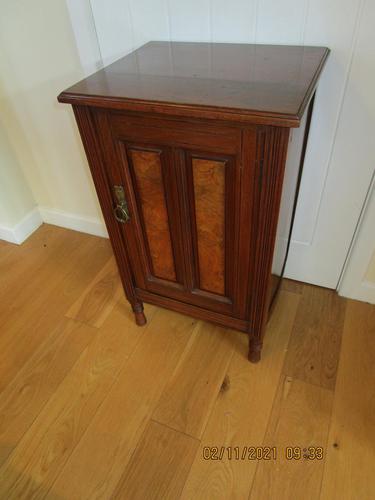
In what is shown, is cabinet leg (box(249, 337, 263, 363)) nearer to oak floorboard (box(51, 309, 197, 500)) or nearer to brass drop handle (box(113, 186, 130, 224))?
oak floorboard (box(51, 309, 197, 500))

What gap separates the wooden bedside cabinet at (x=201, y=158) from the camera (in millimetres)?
713

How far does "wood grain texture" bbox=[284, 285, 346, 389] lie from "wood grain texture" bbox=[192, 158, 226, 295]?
43cm

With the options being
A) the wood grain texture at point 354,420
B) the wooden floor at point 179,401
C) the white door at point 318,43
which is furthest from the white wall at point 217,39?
the wooden floor at point 179,401

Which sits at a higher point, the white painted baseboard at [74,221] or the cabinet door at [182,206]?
the cabinet door at [182,206]

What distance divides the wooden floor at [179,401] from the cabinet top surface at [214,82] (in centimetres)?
88

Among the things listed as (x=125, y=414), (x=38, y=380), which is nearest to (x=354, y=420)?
(x=125, y=414)

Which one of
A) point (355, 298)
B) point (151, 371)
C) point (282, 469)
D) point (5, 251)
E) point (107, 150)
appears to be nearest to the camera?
point (107, 150)

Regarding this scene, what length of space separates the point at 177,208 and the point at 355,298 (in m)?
0.92

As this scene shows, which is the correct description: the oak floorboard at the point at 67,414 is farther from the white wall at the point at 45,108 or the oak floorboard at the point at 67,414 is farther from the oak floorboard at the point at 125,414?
the white wall at the point at 45,108

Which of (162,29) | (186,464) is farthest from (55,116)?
(186,464)

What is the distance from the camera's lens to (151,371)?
1.25 m

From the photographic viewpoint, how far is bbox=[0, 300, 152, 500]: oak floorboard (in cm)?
103

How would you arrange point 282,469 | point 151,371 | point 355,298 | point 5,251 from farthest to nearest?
point 5,251
point 355,298
point 151,371
point 282,469

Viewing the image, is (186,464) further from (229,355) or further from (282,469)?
(229,355)
